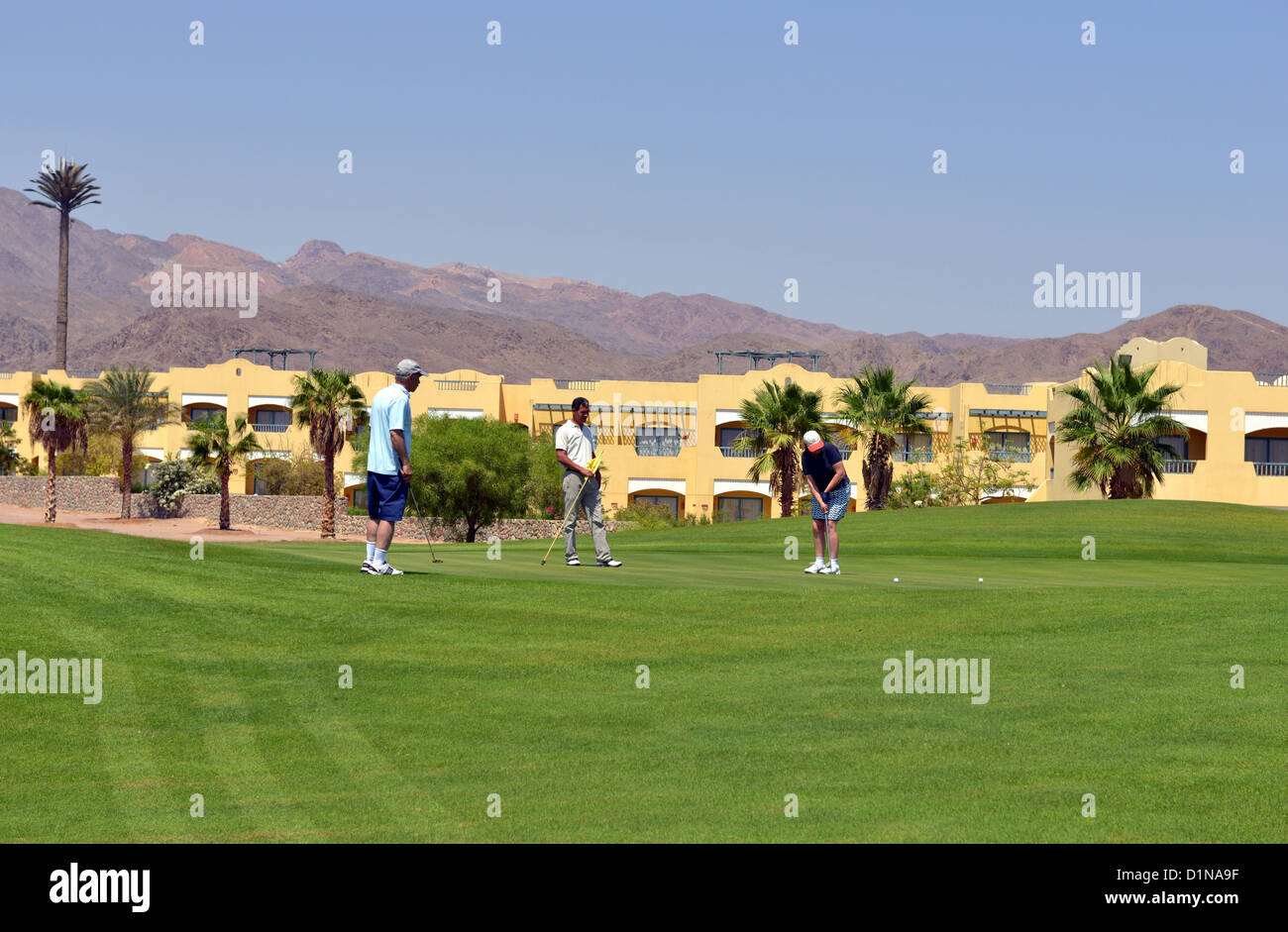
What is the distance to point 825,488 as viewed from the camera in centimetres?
1859

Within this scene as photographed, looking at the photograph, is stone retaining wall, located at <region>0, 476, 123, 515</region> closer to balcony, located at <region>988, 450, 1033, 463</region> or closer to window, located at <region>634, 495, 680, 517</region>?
window, located at <region>634, 495, 680, 517</region>

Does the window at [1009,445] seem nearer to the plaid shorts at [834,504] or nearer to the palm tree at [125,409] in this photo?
the palm tree at [125,409]

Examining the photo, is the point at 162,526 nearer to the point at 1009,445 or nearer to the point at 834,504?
the point at 1009,445

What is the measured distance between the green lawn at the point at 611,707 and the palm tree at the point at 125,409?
63.0 metres

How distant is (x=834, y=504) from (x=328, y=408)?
51459mm

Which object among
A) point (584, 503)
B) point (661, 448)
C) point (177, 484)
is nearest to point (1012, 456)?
point (661, 448)

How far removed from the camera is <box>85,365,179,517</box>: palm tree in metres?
76.2

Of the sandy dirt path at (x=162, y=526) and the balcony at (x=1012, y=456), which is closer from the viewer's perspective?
the sandy dirt path at (x=162, y=526)

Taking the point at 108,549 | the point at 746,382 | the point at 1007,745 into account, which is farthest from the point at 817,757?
the point at 746,382

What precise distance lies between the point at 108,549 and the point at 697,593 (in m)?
7.61

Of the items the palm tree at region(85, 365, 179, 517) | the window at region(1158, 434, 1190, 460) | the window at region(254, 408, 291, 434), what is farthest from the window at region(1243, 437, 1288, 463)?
the palm tree at region(85, 365, 179, 517)

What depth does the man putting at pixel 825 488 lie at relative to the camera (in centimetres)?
1850

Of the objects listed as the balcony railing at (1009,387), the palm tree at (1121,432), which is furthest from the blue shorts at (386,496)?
the balcony railing at (1009,387)
